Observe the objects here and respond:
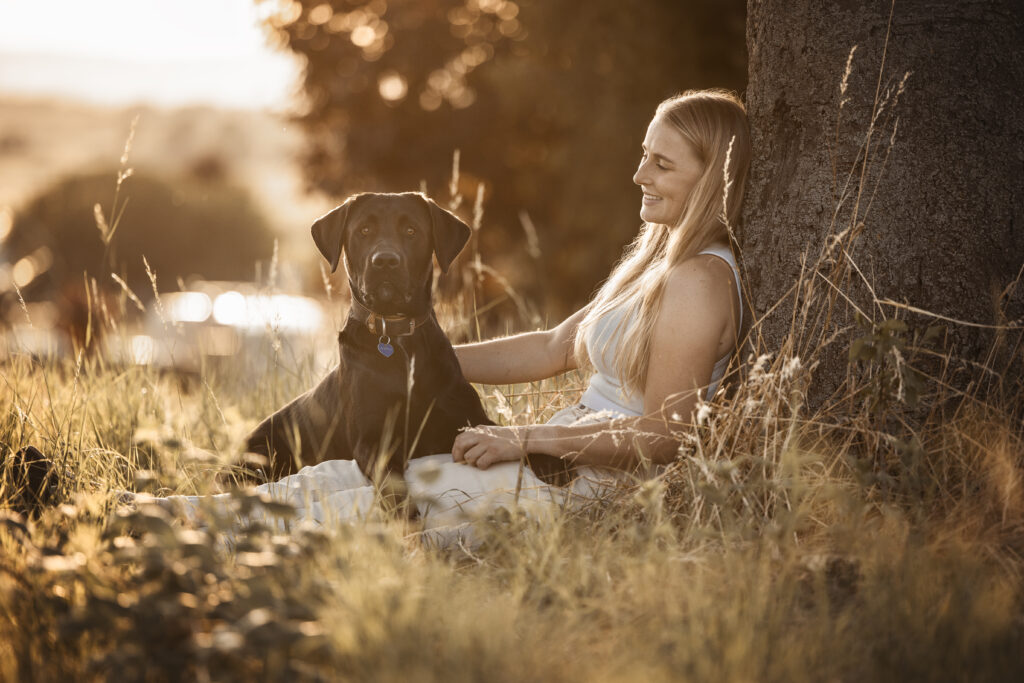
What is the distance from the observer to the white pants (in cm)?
278

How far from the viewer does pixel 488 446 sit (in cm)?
304

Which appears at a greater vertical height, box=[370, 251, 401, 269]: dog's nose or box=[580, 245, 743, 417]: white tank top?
box=[370, 251, 401, 269]: dog's nose

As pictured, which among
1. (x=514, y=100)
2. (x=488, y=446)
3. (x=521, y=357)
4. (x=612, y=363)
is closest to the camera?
(x=488, y=446)

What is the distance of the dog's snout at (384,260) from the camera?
3.52 m

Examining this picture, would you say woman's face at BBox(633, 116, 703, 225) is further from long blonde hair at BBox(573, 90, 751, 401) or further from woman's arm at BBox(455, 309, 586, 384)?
woman's arm at BBox(455, 309, 586, 384)

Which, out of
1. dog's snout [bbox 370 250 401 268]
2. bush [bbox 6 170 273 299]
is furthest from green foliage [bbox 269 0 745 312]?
bush [bbox 6 170 273 299]

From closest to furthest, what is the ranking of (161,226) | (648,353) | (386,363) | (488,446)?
1. (488,446)
2. (648,353)
3. (386,363)
4. (161,226)

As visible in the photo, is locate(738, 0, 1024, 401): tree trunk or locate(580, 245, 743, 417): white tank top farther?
locate(580, 245, 743, 417): white tank top

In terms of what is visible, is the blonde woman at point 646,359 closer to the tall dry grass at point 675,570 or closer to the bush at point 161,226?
the tall dry grass at point 675,570

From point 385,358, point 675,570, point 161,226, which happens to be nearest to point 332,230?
point 385,358

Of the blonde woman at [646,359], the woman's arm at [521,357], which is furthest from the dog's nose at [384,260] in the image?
the blonde woman at [646,359]

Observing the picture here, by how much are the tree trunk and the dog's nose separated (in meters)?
1.58

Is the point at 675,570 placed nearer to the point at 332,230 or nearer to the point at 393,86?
the point at 332,230

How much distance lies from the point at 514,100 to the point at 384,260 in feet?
36.6
